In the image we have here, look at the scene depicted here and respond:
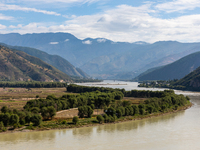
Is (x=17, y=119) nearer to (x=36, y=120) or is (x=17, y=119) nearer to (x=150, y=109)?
(x=36, y=120)

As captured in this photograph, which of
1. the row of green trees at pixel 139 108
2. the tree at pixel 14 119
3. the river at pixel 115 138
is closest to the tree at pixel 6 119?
the tree at pixel 14 119

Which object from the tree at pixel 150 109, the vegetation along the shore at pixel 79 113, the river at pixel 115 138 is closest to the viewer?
the river at pixel 115 138

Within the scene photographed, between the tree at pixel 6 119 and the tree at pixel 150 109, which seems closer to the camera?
the tree at pixel 6 119

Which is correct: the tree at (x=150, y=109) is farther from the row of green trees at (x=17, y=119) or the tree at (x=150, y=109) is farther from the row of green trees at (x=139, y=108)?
the row of green trees at (x=17, y=119)

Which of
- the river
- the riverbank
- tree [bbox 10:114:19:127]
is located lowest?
the river

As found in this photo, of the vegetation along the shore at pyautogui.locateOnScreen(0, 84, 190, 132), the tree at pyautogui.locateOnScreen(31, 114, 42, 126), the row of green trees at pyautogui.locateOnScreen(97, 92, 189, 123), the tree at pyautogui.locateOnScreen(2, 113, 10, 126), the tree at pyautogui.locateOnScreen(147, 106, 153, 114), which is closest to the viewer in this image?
the tree at pyautogui.locateOnScreen(2, 113, 10, 126)

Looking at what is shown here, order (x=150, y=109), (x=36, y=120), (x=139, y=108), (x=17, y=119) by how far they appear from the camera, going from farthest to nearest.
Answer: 1. (x=150, y=109)
2. (x=139, y=108)
3. (x=36, y=120)
4. (x=17, y=119)

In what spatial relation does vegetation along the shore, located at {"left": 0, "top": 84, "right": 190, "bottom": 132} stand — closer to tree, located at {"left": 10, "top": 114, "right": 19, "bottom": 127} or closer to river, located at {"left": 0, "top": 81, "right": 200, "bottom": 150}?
tree, located at {"left": 10, "top": 114, "right": 19, "bottom": 127}

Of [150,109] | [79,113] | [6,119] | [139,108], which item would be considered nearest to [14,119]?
[6,119]

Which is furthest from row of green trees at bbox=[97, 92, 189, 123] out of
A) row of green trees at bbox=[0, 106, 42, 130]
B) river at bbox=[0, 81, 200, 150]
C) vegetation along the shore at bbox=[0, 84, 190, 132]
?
row of green trees at bbox=[0, 106, 42, 130]
